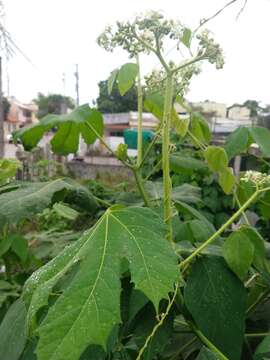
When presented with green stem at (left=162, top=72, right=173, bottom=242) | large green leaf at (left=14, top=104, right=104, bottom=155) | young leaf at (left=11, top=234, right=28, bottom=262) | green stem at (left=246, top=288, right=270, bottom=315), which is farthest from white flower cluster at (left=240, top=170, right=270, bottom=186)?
young leaf at (left=11, top=234, right=28, bottom=262)

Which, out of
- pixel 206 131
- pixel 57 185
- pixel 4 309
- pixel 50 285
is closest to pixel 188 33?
pixel 206 131

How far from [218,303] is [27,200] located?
0.47 meters

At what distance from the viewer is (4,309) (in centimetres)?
147

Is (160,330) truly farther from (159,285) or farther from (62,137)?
(62,137)

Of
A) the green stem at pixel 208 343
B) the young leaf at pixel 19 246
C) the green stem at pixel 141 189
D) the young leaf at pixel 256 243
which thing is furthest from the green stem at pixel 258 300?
the young leaf at pixel 19 246

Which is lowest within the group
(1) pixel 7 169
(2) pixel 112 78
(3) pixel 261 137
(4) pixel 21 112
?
(1) pixel 7 169

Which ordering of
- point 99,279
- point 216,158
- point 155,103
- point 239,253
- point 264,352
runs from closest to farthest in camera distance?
point 99,279, point 264,352, point 239,253, point 216,158, point 155,103

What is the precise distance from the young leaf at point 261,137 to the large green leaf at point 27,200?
0.52 m

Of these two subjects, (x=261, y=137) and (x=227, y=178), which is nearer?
(x=227, y=178)

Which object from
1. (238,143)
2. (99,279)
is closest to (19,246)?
(238,143)

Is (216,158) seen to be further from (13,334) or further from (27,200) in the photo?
(13,334)

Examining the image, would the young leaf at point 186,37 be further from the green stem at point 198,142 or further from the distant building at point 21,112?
the distant building at point 21,112

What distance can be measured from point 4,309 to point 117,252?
88 centimetres

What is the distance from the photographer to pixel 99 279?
684 mm
